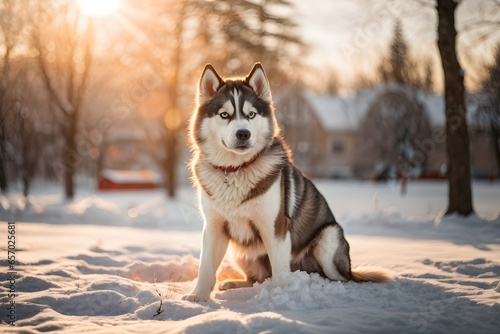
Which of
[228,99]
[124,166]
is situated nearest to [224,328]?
[228,99]

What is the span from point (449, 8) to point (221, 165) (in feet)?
25.3

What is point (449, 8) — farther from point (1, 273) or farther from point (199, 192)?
point (1, 273)

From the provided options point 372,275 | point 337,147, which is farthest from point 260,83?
point 337,147

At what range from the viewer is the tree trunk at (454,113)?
358 inches

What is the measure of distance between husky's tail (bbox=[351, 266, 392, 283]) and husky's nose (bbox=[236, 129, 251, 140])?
71.7 inches

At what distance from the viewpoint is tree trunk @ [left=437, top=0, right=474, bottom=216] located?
909 centimetres

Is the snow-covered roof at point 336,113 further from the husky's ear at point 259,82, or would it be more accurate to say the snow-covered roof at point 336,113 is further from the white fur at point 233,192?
the white fur at point 233,192

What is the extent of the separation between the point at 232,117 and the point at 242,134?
0.84 ft

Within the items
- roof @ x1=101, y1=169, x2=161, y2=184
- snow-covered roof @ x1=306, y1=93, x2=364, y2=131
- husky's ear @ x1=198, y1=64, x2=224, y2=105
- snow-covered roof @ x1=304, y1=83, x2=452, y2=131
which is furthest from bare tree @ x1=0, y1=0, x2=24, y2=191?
snow-covered roof @ x1=306, y1=93, x2=364, y2=131

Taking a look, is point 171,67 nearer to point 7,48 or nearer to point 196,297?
point 7,48

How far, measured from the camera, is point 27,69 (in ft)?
55.1

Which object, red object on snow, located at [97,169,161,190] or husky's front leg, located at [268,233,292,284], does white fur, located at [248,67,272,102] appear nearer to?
husky's front leg, located at [268,233,292,284]

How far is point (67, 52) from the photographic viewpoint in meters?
16.7

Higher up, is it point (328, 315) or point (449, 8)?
point (449, 8)
